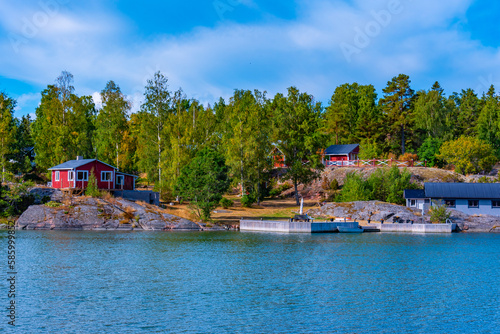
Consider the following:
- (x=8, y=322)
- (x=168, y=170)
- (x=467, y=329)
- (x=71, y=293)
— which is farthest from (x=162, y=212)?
(x=467, y=329)

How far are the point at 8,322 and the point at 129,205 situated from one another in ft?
140

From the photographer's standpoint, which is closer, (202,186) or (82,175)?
(202,186)

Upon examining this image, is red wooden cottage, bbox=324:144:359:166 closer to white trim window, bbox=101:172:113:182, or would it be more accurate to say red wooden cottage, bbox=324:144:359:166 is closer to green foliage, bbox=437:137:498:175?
Result: green foliage, bbox=437:137:498:175

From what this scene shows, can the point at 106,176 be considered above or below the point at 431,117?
below

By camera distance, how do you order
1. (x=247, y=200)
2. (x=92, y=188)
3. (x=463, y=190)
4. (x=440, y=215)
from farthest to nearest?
1. (x=247, y=200)
2. (x=463, y=190)
3. (x=92, y=188)
4. (x=440, y=215)

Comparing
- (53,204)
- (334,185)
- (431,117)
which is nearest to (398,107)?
(431,117)

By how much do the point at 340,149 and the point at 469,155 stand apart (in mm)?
24775

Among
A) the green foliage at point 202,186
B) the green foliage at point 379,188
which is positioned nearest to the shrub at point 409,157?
the green foliage at point 379,188

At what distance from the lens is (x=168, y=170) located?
246ft

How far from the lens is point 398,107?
107 m

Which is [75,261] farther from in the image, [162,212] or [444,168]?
[444,168]

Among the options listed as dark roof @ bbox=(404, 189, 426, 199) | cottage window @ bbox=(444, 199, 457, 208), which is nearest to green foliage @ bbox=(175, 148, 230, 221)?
dark roof @ bbox=(404, 189, 426, 199)

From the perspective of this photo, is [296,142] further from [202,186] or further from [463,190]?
[463,190]

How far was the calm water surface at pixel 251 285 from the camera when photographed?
24.2m
